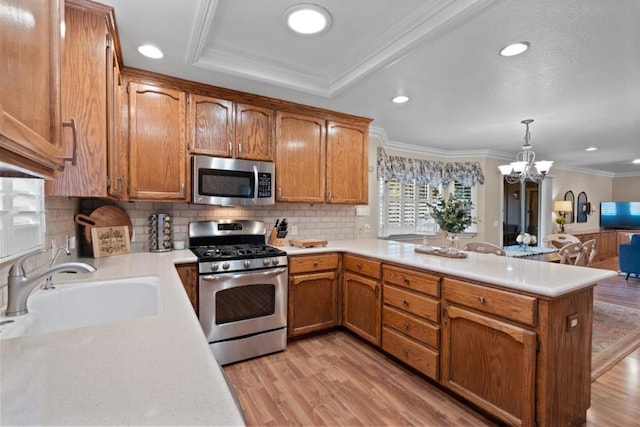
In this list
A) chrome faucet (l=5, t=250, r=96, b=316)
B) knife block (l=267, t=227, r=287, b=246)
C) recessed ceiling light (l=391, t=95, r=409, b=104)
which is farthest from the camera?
knife block (l=267, t=227, r=287, b=246)

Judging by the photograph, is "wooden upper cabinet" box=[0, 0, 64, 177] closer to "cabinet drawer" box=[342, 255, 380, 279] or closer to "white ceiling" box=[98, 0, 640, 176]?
"white ceiling" box=[98, 0, 640, 176]

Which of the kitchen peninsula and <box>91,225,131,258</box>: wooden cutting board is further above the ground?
<box>91,225,131,258</box>: wooden cutting board

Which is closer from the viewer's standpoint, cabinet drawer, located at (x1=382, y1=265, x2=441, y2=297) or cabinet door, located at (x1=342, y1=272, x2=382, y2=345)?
cabinet drawer, located at (x1=382, y1=265, x2=441, y2=297)

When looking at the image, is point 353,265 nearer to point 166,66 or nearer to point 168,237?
point 168,237

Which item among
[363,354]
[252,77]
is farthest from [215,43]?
[363,354]

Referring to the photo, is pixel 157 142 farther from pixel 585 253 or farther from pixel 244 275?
pixel 585 253

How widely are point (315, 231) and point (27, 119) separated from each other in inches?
119

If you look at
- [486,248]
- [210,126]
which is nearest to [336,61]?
[210,126]

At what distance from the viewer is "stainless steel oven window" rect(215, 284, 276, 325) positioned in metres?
2.44

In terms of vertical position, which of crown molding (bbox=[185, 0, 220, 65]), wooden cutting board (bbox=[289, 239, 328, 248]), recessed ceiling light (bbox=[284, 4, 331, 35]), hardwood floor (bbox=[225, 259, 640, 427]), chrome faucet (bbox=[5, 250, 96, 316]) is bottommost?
hardwood floor (bbox=[225, 259, 640, 427])

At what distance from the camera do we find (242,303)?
8.30ft

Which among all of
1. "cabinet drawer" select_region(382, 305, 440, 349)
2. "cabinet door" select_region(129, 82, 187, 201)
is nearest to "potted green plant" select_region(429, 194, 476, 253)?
"cabinet drawer" select_region(382, 305, 440, 349)

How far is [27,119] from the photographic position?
616 millimetres

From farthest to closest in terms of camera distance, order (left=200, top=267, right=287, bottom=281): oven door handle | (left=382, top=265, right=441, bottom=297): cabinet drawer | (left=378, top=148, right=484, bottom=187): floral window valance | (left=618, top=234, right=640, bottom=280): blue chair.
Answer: (left=618, top=234, right=640, bottom=280): blue chair → (left=378, top=148, right=484, bottom=187): floral window valance → (left=200, top=267, right=287, bottom=281): oven door handle → (left=382, top=265, right=441, bottom=297): cabinet drawer
